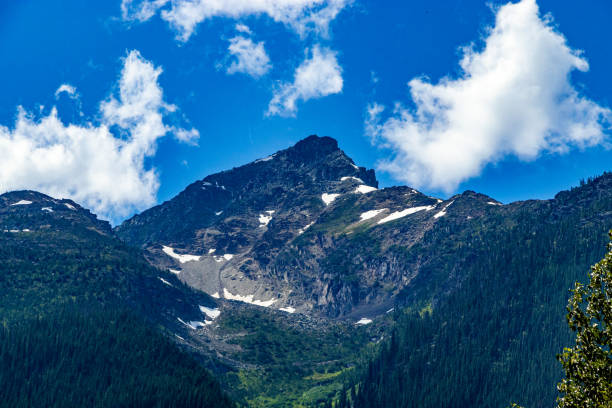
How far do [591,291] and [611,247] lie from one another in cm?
303

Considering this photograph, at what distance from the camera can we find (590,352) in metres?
36.6

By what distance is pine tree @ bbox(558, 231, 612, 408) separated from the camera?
116 feet

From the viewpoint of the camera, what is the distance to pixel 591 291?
37.2 m

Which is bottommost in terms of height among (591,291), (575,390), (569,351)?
(575,390)

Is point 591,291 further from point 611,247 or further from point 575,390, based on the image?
point 575,390

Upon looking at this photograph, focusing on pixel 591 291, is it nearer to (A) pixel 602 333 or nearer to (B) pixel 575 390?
(A) pixel 602 333

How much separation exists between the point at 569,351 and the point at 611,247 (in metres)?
6.99

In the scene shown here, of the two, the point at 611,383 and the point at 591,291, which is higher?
the point at 591,291

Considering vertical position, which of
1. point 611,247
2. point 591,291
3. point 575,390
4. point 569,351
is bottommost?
point 575,390

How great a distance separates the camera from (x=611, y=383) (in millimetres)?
34750

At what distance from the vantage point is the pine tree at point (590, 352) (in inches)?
1394

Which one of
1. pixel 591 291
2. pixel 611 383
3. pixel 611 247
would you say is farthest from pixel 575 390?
pixel 611 247

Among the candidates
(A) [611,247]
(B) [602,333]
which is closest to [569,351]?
(B) [602,333]

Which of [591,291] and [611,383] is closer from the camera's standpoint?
[611,383]
